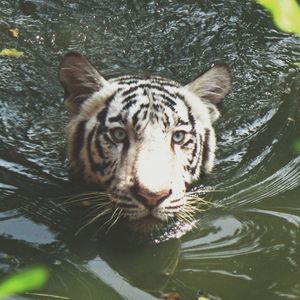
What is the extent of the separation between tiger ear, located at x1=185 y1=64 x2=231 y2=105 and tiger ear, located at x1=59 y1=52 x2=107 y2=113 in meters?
0.54

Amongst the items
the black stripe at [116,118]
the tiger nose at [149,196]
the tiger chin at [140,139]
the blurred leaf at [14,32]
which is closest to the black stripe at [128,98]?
the tiger chin at [140,139]

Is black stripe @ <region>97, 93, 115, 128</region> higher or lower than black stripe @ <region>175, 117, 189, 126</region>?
higher

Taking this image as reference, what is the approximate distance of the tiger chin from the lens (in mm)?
2750

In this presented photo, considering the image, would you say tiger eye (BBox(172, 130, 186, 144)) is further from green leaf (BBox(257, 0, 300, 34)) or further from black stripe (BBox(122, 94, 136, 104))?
green leaf (BBox(257, 0, 300, 34))

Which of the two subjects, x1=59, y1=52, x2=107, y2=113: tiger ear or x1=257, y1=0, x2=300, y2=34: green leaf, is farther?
x1=59, y1=52, x2=107, y2=113: tiger ear

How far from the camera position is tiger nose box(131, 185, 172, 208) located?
2613mm

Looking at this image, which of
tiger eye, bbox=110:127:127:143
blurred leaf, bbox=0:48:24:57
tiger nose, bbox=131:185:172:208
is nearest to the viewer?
tiger nose, bbox=131:185:172:208

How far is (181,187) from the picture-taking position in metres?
2.90

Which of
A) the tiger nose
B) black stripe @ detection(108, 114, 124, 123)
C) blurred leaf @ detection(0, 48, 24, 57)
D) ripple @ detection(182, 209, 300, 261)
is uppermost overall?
blurred leaf @ detection(0, 48, 24, 57)

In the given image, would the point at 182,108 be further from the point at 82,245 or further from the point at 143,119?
the point at 82,245

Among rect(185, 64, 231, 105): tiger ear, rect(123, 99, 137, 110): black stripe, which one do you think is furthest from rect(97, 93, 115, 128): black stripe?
rect(185, 64, 231, 105): tiger ear

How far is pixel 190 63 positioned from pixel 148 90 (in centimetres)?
169

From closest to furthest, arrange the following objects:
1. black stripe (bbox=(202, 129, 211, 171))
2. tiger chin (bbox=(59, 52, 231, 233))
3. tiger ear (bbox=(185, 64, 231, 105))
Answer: tiger chin (bbox=(59, 52, 231, 233)) < black stripe (bbox=(202, 129, 211, 171)) < tiger ear (bbox=(185, 64, 231, 105))

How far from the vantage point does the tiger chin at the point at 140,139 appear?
2750mm
